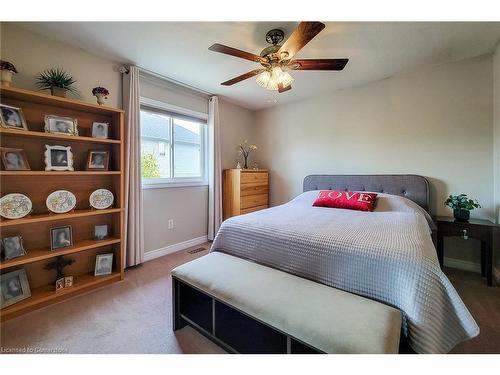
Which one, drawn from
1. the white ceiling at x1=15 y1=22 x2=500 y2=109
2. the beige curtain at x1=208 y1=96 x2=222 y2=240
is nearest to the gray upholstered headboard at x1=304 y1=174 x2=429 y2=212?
the white ceiling at x1=15 y1=22 x2=500 y2=109

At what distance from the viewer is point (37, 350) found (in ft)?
4.41

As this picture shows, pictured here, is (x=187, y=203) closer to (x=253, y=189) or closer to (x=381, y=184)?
(x=253, y=189)

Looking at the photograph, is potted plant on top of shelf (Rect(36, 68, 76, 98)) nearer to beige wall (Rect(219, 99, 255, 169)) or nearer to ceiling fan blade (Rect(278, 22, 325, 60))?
ceiling fan blade (Rect(278, 22, 325, 60))

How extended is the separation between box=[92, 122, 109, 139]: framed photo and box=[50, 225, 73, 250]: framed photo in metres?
0.92

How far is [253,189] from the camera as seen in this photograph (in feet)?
11.9

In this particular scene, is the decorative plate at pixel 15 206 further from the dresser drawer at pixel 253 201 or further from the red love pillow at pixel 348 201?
the red love pillow at pixel 348 201

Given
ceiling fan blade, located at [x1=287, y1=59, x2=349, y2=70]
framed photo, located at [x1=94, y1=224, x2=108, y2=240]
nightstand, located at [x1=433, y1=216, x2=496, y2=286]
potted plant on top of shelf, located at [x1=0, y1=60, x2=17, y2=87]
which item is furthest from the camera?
framed photo, located at [x1=94, y1=224, x2=108, y2=240]

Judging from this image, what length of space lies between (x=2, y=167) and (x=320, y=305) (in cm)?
247

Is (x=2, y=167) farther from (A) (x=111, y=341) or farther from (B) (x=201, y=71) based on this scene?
(B) (x=201, y=71)

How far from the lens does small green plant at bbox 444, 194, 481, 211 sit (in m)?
2.22

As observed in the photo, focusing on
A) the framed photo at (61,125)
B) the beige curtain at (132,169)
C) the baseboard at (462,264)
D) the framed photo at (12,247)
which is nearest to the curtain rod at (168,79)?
the beige curtain at (132,169)
